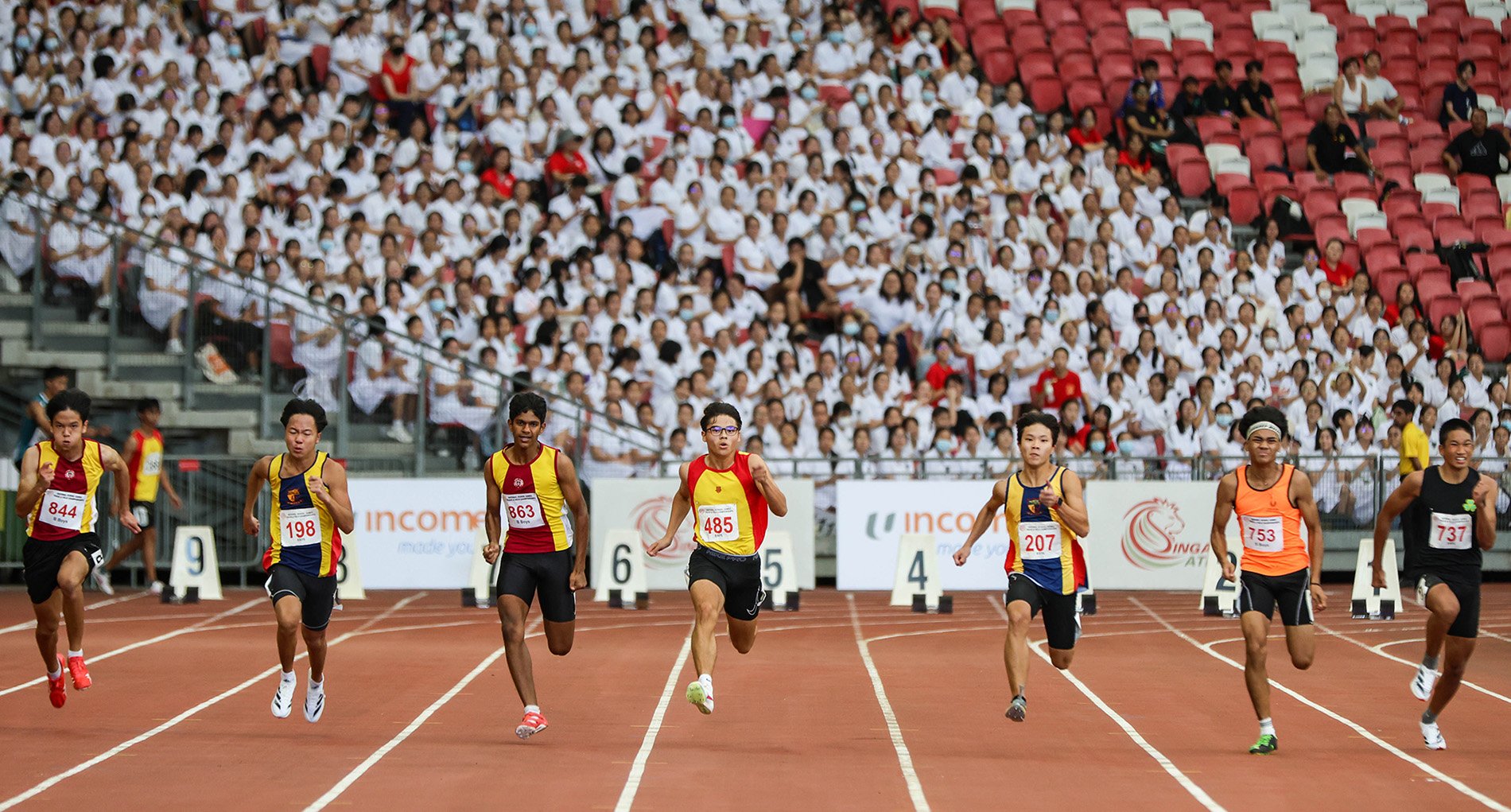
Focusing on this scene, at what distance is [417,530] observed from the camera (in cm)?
2002

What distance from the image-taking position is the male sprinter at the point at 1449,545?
1005cm

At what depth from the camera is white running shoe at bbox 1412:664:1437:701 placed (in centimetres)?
1041

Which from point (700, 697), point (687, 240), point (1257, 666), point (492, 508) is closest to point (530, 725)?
point (700, 697)

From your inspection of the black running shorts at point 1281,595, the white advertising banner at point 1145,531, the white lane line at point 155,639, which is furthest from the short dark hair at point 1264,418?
the white advertising banner at point 1145,531

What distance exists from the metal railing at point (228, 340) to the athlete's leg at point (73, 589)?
8820mm

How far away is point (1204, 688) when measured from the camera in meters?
12.6

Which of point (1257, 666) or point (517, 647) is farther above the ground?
point (517, 647)

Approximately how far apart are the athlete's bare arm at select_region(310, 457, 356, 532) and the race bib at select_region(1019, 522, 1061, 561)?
13.0 ft

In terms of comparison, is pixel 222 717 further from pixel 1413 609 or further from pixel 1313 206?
pixel 1313 206

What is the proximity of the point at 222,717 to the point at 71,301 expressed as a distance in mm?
10741

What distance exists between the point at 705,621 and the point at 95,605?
1028 centimetres

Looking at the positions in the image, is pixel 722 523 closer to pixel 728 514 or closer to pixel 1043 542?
pixel 728 514

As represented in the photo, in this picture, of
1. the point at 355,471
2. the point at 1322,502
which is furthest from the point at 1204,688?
the point at 355,471

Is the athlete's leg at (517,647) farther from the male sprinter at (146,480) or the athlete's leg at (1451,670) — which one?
the male sprinter at (146,480)
